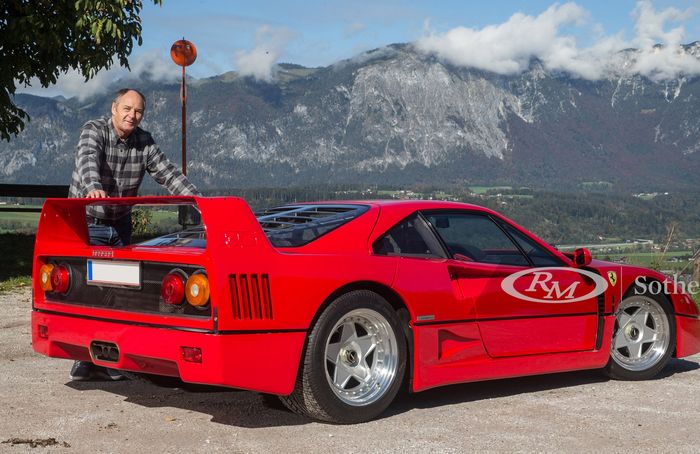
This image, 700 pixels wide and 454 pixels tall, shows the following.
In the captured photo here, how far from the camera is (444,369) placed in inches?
212

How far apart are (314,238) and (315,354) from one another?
65 centimetres

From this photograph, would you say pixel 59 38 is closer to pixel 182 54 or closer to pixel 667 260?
pixel 182 54

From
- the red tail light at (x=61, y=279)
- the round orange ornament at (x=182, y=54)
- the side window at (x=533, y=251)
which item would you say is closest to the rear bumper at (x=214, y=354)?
the red tail light at (x=61, y=279)

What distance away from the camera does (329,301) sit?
16.2ft

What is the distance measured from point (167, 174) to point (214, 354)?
6.72 feet

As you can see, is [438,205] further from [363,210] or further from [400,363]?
[400,363]

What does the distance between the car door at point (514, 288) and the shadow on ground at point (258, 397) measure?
0.40m

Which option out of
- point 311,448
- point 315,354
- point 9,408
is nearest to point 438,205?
point 315,354

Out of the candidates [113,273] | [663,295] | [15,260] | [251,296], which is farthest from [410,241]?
[15,260]

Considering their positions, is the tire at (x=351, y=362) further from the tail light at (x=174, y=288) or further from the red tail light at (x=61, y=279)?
the red tail light at (x=61, y=279)

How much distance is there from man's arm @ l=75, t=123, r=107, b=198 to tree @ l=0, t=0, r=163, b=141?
6.26 meters

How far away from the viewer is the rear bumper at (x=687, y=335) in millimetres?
6723

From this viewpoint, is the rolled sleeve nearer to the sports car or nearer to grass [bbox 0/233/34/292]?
the sports car

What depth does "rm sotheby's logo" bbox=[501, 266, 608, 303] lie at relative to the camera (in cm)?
584
